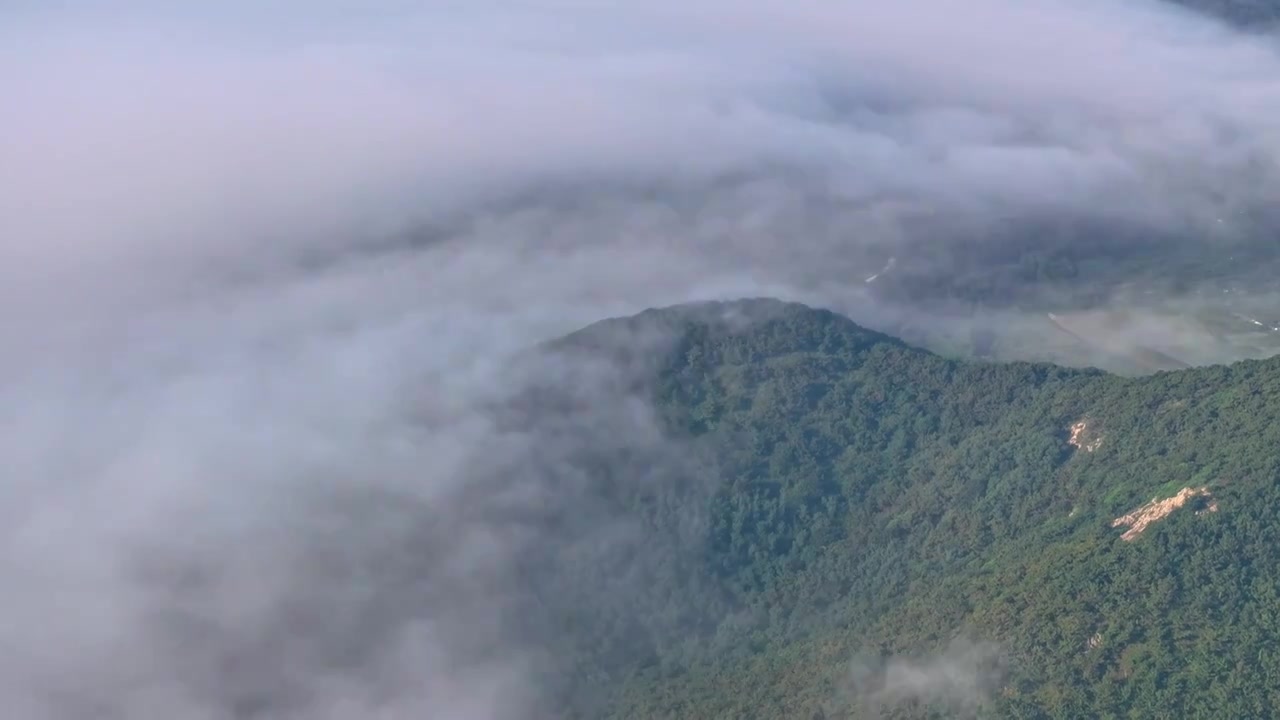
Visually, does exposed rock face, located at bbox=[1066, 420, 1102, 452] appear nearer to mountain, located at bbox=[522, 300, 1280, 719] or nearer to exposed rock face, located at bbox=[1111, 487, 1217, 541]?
mountain, located at bbox=[522, 300, 1280, 719]

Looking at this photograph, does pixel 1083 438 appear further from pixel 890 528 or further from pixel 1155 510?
pixel 1155 510

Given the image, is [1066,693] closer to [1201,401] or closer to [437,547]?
[1201,401]

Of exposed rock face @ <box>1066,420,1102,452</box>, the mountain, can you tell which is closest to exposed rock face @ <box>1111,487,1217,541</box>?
the mountain

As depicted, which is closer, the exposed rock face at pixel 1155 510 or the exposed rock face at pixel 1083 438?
the exposed rock face at pixel 1155 510

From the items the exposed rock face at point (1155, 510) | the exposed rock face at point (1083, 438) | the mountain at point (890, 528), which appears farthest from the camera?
the exposed rock face at point (1083, 438)

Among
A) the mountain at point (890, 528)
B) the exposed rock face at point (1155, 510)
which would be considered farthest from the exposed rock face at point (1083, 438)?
the exposed rock face at point (1155, 510)

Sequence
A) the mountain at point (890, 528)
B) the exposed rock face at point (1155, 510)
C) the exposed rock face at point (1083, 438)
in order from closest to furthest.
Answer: the mountain at point (890, 528)
the exposed rock face at point (1155, 510)
the exposed rock face at point (1083, 438)

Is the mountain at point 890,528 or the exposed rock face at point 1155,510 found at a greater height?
the exposed rock face at point 1155,510

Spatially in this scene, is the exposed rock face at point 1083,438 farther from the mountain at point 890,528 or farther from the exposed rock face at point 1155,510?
the exposed rock face at point 1155,510
